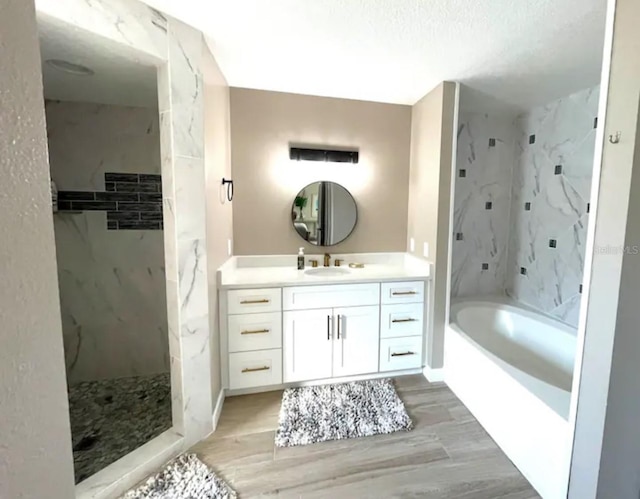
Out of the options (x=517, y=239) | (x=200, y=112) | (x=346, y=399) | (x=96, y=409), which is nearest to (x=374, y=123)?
(x=200, y=112)

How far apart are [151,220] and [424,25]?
239 cm

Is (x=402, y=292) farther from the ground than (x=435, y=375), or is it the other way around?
(x=402, y=292)

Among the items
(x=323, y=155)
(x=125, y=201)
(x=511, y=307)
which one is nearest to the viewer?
(x=125, y=201)

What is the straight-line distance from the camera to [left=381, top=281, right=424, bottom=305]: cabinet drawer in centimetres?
242

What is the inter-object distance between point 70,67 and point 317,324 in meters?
2.20

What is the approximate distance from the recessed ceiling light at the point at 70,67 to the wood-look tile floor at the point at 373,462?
7.53 feet

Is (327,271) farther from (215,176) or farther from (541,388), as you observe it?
(541,388)

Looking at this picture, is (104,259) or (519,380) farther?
(104,259)

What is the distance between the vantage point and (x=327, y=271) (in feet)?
8.65

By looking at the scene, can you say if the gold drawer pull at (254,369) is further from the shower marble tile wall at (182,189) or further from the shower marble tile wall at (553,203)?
the shower marble tile wall at (553,203)

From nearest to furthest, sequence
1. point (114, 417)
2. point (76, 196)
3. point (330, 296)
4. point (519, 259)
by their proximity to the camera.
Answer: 1. point (114, 417)
2. point (330, 296)
3. point (76, 196)
4. point (519, 259)

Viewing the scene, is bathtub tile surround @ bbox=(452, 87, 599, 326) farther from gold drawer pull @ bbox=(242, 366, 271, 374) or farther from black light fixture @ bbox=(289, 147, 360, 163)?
gold drawer pull @ bbox=(242, 366, 271, 374)

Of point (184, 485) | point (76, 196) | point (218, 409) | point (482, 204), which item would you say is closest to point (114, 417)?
point (218, 409)

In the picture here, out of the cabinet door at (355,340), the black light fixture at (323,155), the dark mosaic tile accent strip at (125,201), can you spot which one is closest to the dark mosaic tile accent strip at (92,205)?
the dark mosaic tile accent strip at (125,201)
